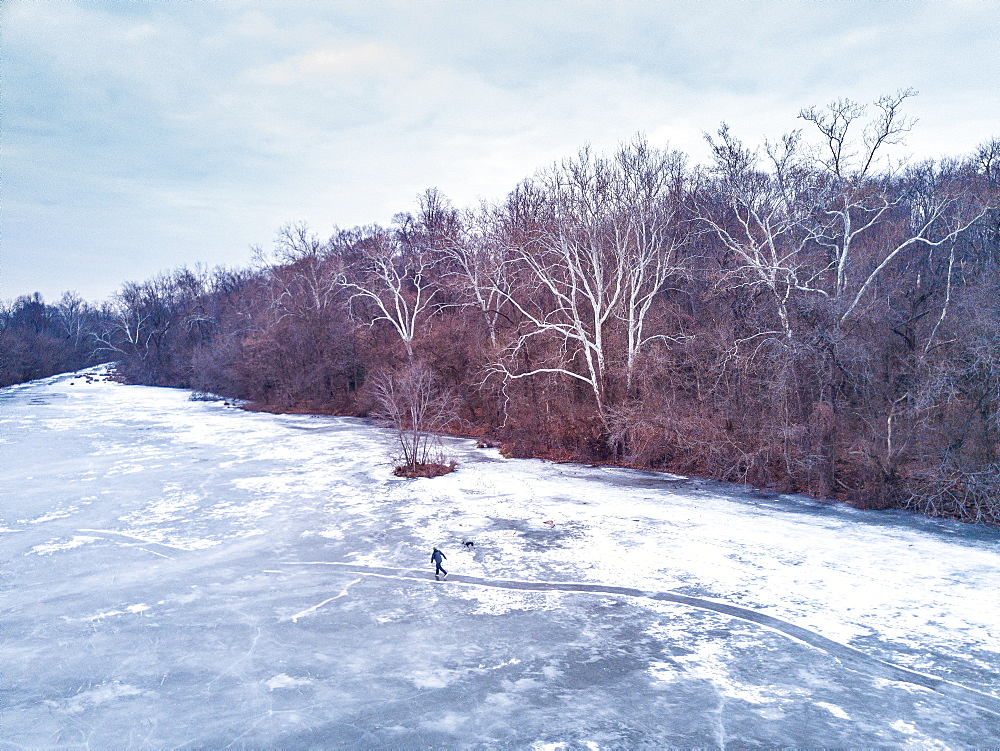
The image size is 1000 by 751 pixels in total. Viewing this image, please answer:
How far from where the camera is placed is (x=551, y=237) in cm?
2331

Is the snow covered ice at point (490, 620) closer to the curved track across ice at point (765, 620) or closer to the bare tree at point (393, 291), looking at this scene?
the curved track across ice at point (765, 620)

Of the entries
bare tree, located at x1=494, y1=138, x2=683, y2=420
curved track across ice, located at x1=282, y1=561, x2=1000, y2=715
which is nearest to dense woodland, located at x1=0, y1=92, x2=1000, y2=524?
bare tree, located at x1=494, y1=138, x2=683, y2=420

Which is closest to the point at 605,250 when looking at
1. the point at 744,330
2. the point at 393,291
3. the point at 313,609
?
the point at 744,330

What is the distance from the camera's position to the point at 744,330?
64.4ft

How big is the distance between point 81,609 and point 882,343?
65.1 ft

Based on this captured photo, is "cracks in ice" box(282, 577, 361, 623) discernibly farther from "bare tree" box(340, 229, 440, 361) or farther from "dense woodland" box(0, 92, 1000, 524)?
"bare tree" box(340, 229, 440, 361)

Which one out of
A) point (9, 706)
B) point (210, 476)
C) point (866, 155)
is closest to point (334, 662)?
point (9, 706)

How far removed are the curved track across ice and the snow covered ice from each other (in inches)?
1.6

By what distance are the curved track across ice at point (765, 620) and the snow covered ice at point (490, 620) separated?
0.04m

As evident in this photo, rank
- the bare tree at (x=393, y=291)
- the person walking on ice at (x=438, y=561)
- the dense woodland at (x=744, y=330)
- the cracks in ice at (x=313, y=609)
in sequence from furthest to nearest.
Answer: the bare tree at (x=393, y=291) < the dense woodland at (x=744, y=330) < the person walking on ice at (x=438, y=561) < the cracks in ice at (x=313, y=609)

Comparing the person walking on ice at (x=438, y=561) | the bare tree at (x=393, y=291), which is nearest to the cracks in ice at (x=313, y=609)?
the person walking on ice at (x=438, y=561)

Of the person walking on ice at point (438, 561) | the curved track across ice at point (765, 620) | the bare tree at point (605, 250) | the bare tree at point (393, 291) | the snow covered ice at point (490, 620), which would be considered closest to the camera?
the snow covered ice at point (490, 620)

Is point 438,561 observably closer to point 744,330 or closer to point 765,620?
point 765,620

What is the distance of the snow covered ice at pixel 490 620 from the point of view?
652 cm
